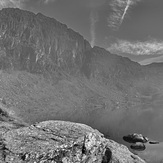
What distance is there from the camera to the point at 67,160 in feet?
40.1

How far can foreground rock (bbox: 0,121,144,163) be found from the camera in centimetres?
1144

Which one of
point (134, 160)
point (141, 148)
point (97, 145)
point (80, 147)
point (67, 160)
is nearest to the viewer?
point (67, 160)

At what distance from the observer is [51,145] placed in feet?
40.4

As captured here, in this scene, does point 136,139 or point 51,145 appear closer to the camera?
point 51,145

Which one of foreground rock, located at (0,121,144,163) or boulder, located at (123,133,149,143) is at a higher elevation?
boulder, located at (123,133,149,143)

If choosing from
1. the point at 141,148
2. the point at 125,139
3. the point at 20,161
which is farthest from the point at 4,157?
the point at 125,139

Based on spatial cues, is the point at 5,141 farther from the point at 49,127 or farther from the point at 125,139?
the point at 125,139

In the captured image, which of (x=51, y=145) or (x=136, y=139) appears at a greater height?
(x=136, y=139)

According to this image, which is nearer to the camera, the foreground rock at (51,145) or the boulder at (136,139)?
the foreground rock at (51,145)

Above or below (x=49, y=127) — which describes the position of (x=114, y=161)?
below

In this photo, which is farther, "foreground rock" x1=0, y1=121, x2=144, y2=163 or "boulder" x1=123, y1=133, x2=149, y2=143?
"boulder" x1=123, y1=133, x2=149, y2=143

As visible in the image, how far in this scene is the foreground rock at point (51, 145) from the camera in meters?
11.4

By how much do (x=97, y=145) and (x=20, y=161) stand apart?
18.4ft

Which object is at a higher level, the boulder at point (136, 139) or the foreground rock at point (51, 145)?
the boulder at point (136, 139)
